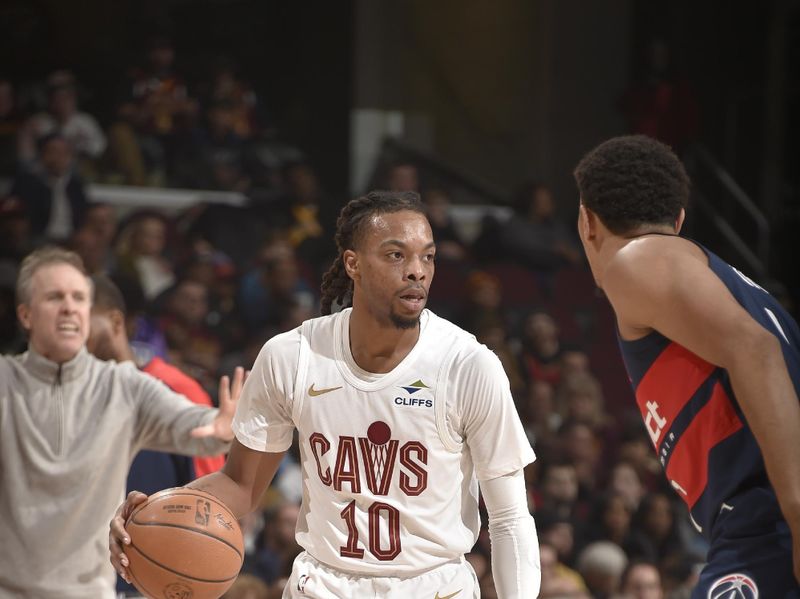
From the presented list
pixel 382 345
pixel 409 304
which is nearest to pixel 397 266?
pixel 409 304

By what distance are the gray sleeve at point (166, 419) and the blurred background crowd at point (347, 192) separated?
5.14ft

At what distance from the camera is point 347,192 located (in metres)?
10.2

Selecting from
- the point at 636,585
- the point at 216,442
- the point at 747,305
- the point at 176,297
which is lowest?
the point at 636,585

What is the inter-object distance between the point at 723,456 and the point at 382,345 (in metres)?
0.96

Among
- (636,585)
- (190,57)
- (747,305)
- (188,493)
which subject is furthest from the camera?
(190,57)

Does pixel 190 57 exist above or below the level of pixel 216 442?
above

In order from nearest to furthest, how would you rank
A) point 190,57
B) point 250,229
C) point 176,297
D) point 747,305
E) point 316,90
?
1. point 747,305
2. point 176,297
3. point 250,229
4. point 190,57
5. point 316,90

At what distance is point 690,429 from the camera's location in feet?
8.48

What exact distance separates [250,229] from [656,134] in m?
3.65

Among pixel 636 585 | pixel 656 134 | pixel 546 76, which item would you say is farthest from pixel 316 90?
pixel 636 585

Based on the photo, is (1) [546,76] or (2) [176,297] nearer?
(2) [176,297]

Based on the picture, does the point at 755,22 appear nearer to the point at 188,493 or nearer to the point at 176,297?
the point at 176,297

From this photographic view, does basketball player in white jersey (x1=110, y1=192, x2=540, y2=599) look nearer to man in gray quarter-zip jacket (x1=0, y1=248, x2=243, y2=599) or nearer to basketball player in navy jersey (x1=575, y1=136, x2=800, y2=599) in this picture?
basketball player in navy jersey (x1=575, y1=136, x2=800, y2=599)

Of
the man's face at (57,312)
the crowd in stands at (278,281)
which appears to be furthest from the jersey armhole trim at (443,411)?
the crowd in stands at (278,281)
